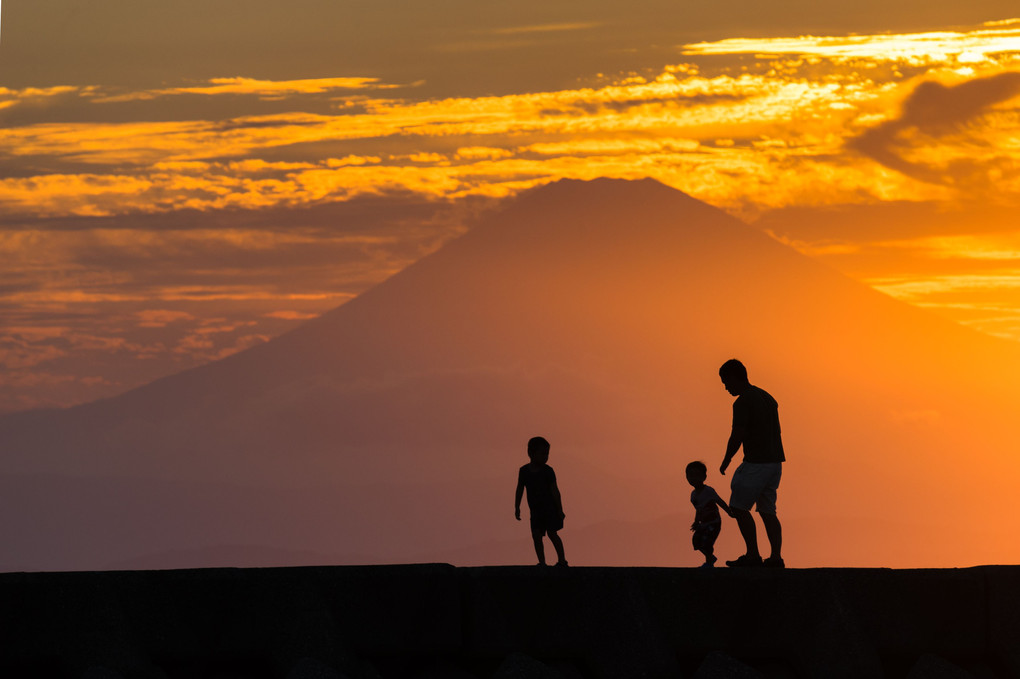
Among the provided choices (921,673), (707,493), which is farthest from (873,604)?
(707,493)

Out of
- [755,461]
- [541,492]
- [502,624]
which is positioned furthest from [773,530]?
[502,624]

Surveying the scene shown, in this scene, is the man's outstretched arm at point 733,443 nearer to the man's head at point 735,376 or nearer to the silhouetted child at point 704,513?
the man's head at point 735,376

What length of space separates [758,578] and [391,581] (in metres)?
2.04

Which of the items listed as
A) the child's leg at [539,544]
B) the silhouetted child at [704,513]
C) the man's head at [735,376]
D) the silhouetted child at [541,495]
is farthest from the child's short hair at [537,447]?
the man's head at [735,376]

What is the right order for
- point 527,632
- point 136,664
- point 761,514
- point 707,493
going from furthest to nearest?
point 707,493 < point 761,514 < point 527,632 < point 136,664

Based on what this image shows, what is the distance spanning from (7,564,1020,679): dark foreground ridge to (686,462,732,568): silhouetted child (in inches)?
213

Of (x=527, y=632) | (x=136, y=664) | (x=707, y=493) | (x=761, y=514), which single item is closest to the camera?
(x=136, y=664)

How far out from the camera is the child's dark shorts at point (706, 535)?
14383 millimetres

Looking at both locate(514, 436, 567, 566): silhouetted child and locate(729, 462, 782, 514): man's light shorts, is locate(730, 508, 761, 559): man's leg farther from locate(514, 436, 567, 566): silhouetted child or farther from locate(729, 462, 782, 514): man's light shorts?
locate(514, 436, 567, 566): silhouetted child

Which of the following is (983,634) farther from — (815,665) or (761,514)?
(761,514)

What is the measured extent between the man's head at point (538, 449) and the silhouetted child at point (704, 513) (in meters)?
1.40

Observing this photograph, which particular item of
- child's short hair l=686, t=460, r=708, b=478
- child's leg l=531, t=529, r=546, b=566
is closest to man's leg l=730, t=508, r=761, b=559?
child's short hair l=686, t=460, r=708, b=478

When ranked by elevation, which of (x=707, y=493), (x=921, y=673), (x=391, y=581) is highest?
(x=391, y=581)

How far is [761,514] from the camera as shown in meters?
11.8
